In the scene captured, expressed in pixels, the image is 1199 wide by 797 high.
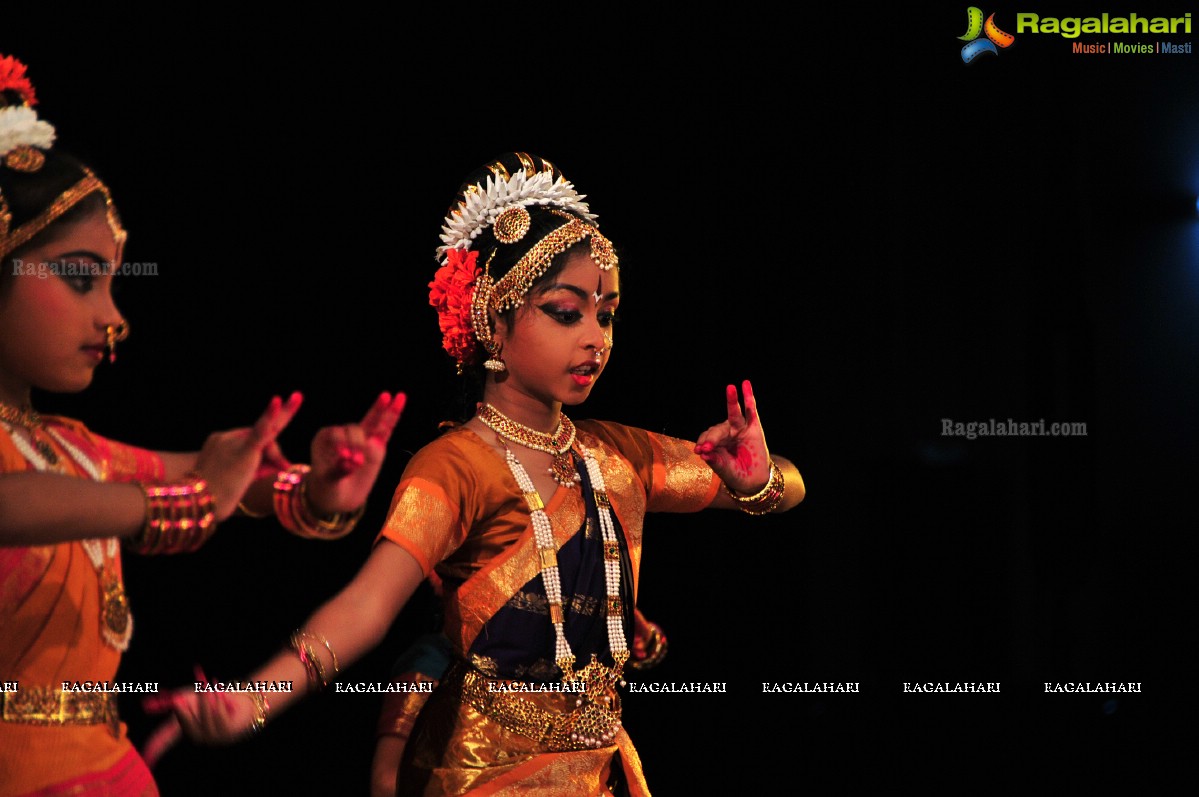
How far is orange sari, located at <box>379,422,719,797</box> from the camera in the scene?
252cm

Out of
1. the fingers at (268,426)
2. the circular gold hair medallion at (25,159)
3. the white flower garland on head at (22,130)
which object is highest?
the white flower garland on head at (22,130)

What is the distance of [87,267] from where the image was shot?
7.02 feet

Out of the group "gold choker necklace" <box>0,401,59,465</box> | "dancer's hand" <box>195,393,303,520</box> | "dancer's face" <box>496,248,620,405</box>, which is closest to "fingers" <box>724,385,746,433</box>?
"dancer's face" <box>496,248,620,405</box>

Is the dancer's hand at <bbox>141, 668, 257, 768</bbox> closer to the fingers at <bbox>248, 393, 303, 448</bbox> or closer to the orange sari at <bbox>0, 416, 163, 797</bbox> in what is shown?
the orange sari at <bbox>0, 416, 163, 797</bbox>

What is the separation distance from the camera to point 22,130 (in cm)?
213

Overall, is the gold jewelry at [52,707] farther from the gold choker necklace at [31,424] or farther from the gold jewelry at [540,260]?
the gold jewelry at [540,260]

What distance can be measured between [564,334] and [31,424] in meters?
0.97

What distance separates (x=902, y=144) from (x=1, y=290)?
2372mm

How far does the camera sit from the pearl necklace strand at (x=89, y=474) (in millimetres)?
2096

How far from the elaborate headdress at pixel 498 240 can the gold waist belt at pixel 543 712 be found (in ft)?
2.03


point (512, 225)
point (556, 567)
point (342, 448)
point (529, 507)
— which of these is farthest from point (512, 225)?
point (342, 448)

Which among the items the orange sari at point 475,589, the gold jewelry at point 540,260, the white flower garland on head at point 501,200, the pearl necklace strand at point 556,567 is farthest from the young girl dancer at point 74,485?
the white flower garland on head at point 501,200

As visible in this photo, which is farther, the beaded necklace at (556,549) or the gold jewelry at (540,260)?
the gold jewelry at (540,260)

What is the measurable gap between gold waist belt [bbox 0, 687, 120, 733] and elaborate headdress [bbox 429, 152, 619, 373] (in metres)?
0.99
